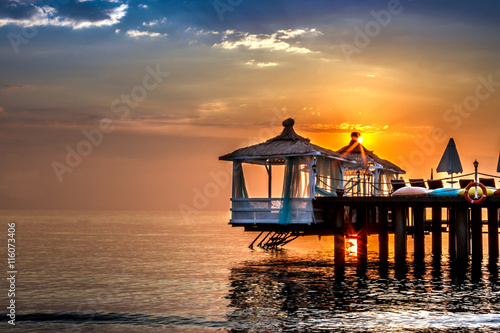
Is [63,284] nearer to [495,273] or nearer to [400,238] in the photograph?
[400,238]

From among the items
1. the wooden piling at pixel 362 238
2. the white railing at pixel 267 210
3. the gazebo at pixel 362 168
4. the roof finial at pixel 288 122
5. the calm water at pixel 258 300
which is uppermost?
the roof finial at pixel 288 122

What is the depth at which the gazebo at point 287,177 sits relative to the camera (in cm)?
2697

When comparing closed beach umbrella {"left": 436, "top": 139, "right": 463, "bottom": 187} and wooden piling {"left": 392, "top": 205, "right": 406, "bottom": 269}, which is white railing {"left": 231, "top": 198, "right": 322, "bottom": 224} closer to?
wooden piling {"left": 392, "top": 205, "right": 406, "bottom": 269}

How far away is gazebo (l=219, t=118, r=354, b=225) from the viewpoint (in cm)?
2697

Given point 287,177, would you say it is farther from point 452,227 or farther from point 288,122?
point 452,227

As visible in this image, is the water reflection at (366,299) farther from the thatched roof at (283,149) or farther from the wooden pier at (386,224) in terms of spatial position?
the thatched roof at (283,149)

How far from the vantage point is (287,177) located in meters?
27.4

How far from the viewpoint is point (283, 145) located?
92.2ft

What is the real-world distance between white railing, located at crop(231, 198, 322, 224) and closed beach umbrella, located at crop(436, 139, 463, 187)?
8419mm

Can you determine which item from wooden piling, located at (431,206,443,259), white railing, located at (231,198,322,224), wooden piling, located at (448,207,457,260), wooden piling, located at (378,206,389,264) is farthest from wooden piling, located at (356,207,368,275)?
wooden piling, located at (448,207,457,260)

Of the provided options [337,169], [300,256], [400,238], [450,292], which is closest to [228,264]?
[300,256]

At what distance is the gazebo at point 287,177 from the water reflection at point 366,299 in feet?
9.52

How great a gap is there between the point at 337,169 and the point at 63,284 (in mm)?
14637

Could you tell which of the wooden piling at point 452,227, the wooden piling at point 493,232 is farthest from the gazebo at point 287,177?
the wooden piling at point 493,232
